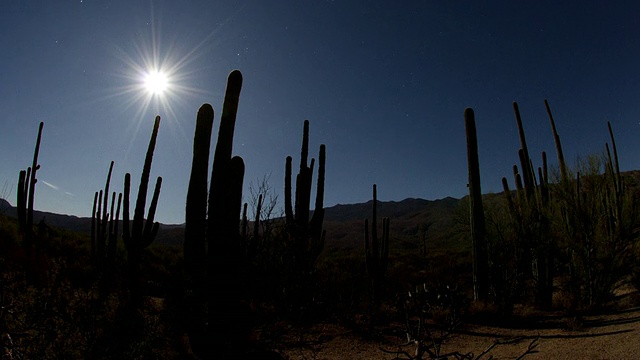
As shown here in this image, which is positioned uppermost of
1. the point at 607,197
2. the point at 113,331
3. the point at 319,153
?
the point at 319,153

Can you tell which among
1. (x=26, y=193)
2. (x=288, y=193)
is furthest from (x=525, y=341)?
(x=26, y=193)

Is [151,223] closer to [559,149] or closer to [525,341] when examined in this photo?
[525,341]

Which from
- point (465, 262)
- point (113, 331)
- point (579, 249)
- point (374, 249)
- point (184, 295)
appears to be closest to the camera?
point (113, 331)

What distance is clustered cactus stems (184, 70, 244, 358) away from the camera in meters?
6.14

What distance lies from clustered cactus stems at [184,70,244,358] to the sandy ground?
165cm

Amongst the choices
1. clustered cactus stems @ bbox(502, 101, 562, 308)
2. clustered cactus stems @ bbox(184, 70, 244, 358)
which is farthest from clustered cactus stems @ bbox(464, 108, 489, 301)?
clustered cactus stems @ bbox(184, 70, 244, 358)

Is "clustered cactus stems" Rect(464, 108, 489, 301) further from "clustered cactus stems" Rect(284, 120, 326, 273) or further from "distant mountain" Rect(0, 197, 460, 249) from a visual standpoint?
"distant mountain" Rect(0, 197, 460, 249)

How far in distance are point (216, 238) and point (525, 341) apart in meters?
6.79

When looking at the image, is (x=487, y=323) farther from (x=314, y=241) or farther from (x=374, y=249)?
(x=314, y=241)

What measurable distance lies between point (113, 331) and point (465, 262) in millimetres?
23565

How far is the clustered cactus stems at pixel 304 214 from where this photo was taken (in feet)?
36.7

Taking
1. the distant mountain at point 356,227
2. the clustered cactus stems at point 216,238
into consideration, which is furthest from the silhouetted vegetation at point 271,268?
the distant mountain at point 356,227

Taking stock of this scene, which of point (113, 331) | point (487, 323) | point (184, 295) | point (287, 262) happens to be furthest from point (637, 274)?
point (113, 331)

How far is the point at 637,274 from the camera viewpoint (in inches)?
462
